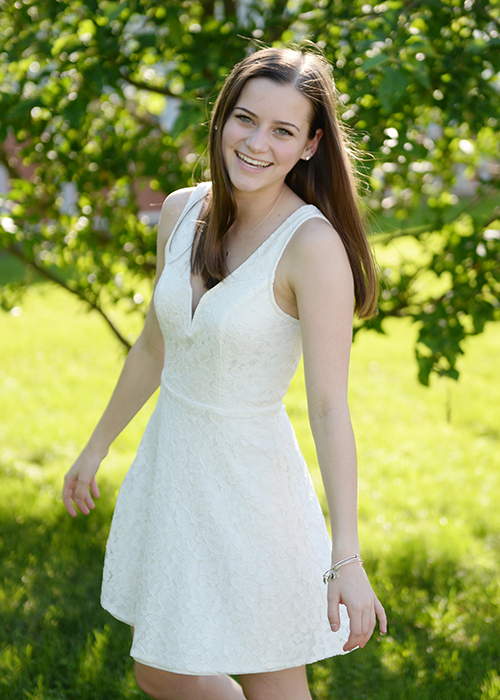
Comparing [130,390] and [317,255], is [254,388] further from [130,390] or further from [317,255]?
[130,390]

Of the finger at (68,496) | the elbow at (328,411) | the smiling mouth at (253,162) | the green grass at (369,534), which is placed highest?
the smiling mouth at (253,162)

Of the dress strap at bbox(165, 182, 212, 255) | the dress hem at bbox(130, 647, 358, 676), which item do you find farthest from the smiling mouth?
the dress hem at bbox(130, 647, 358, 676)

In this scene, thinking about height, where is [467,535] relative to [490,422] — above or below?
above

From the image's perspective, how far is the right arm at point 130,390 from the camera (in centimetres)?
214

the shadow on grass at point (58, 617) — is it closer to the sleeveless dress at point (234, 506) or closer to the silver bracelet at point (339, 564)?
the sleeveless dress at point (234, 506)

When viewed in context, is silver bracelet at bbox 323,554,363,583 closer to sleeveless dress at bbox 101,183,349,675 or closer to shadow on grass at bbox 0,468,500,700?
sleeveless dress at bbox 101,183,349,675

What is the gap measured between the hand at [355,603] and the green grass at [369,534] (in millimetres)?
1215

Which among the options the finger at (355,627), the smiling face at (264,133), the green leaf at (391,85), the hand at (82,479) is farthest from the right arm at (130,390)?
the finger at (355,627)

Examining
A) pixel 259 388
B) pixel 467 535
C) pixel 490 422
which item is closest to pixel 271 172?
pixel 259 388

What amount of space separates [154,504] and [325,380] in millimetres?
594

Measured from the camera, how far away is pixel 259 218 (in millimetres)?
1921

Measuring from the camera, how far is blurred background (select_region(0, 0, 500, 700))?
2588 millimetres

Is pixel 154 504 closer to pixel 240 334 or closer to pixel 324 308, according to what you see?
pixel 240 334

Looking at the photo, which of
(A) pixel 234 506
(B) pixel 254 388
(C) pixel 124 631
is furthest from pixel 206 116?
(C) pixel 124 631
